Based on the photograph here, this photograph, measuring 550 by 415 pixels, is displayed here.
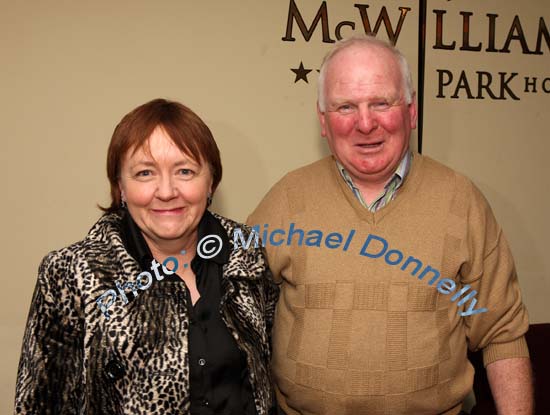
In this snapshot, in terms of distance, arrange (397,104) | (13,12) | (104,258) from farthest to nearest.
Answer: (13,12), (397,104), (104,258)

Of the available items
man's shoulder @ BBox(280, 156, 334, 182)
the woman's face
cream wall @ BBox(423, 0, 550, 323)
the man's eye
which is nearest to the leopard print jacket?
the woman's face

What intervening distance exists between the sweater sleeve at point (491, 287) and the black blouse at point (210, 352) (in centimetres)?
80

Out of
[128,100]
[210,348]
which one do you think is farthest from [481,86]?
[210,348]

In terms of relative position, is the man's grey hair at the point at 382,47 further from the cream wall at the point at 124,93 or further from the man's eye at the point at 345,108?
the cream wall at the point at 124,93

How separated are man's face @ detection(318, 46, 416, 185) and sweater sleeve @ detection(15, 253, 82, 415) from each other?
3.13 feet

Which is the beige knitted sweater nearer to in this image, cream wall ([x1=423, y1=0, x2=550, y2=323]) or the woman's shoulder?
the woman's shoulder

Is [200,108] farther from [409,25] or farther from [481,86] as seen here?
[481,86]

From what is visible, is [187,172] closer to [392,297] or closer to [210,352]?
[210,352]

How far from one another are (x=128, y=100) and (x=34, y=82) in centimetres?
37

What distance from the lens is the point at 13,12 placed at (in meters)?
2.31

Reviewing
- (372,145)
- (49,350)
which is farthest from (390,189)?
(49,350)

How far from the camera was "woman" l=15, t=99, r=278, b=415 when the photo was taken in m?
1.57

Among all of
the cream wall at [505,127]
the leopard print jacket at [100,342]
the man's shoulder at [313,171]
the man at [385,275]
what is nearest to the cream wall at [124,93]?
the cream wall at [505,127]

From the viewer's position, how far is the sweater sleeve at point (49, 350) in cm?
160
